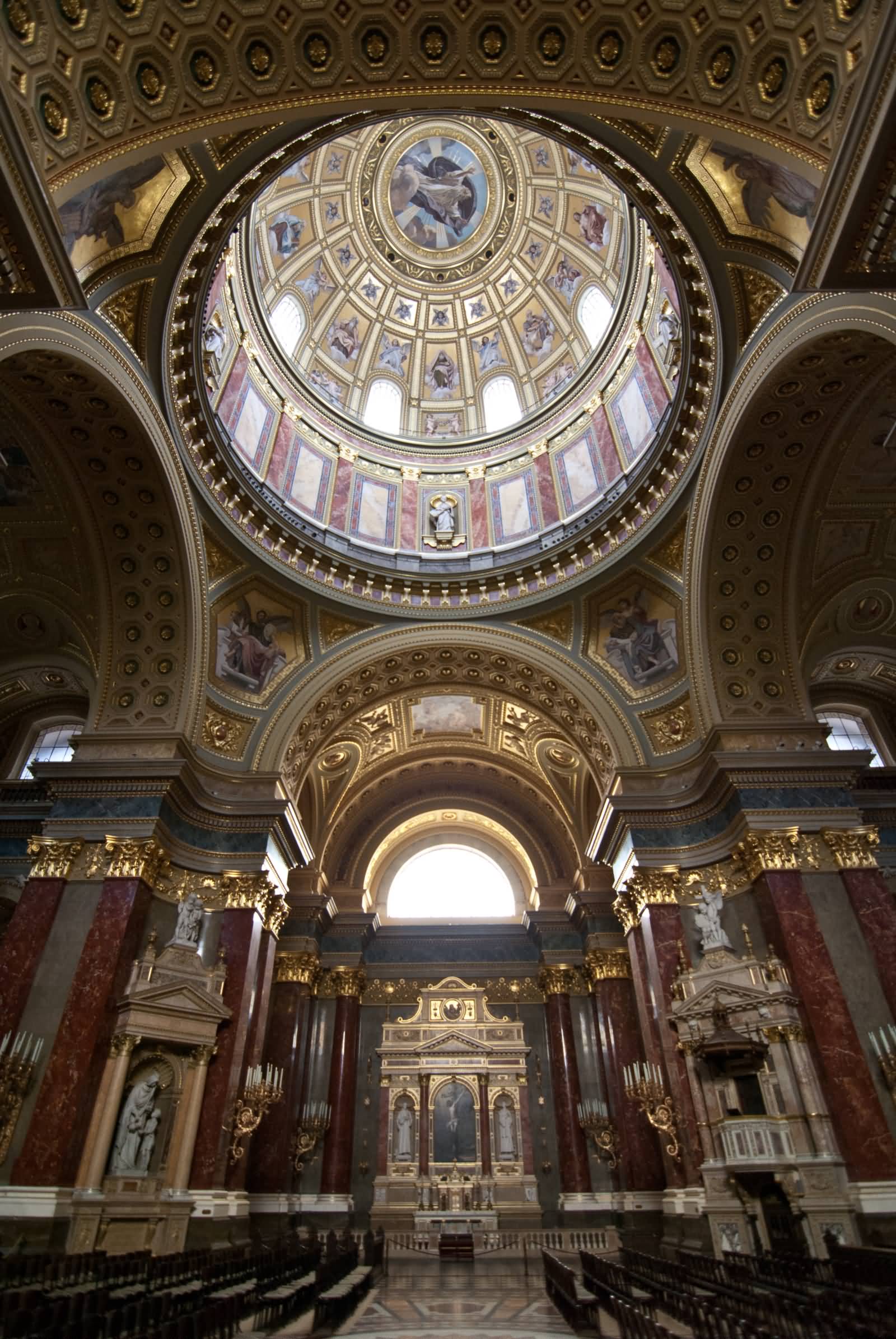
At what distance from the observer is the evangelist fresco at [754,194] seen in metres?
10.5

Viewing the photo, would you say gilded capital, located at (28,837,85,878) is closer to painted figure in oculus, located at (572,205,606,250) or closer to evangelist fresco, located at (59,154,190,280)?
evangelist fresco, located at (59,154,190,280)

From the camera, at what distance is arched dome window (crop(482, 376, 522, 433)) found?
23.7 meters

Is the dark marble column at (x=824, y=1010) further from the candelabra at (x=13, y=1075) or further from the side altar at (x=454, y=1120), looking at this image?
the candelabra at (x=13, y=1075)

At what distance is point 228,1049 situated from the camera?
1426 cm

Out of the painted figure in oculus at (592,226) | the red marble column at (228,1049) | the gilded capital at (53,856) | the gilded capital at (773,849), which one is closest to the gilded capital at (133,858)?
the gilded capital at (53,856)

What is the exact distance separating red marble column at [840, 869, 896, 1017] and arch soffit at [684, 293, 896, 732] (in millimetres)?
3474

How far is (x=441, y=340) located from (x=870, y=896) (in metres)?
20.1

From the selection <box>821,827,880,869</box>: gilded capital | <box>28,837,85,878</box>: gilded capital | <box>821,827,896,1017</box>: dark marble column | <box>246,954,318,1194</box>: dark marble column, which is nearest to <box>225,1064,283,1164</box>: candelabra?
<box>246,954,318,1194</box>: dark marble column

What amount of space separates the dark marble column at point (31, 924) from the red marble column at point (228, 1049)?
3.23 m

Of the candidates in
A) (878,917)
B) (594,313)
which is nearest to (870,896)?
(878,917)

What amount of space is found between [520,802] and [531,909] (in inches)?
135

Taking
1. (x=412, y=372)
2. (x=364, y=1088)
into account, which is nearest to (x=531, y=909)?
(x=364, y=1088)

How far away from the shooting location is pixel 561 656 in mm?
19109

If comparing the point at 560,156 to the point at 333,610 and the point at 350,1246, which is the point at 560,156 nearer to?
the point at 333,610
